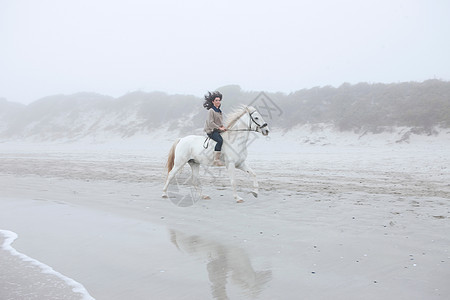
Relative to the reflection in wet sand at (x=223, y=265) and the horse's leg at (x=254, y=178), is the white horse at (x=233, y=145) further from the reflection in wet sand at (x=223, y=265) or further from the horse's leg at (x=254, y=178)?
the reflection in wet sand at (x=223, y=265)

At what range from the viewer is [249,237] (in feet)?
20.1

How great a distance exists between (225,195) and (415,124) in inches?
644

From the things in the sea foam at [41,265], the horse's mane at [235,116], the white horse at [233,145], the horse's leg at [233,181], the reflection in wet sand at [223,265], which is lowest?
the sea foam at [41,265]

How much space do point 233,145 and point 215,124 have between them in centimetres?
64

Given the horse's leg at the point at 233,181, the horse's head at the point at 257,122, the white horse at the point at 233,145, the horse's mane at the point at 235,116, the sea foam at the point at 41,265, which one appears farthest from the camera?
the horse's mane at the point at 235,116

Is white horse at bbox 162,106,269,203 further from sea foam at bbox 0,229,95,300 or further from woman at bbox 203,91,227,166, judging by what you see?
sea foam at bbox 0,229,95,300

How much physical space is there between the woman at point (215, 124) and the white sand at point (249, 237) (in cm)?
112

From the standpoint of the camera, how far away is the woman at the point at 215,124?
9.38 metres

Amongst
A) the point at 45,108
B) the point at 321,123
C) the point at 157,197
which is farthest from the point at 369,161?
the point at 45,108

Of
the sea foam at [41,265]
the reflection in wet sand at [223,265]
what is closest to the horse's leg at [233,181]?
the reflection in wet sand at [223,265]

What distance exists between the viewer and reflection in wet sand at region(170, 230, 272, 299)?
13.8ft

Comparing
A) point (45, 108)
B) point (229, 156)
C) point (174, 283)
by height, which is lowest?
point (174, 283)

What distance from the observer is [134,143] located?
3416 cm

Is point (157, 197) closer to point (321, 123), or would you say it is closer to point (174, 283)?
point (174, 283)
